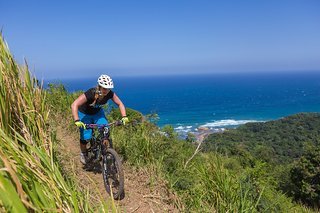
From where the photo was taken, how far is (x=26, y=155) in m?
1.78

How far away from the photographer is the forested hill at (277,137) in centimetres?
4403

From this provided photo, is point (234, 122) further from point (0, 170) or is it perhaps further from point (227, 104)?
point (0, 170)

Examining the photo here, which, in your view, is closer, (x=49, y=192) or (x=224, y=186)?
(x=49, y=192)

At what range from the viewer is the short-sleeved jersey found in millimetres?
4891

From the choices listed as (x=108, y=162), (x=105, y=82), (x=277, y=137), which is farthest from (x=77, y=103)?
(x=277, y=137)

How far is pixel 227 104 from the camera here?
13588cm

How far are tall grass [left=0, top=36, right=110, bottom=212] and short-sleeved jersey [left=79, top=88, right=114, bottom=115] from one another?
1524 millimetres

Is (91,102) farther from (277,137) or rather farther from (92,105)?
(277,137)

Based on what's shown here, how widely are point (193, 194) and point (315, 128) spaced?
213ft

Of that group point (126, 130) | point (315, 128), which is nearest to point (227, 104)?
point (315, 128)

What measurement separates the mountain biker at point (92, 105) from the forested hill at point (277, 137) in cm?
2997

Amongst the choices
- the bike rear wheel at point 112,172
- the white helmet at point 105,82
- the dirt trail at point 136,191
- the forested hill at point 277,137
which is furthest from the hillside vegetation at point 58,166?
the forested hill at point 277,137

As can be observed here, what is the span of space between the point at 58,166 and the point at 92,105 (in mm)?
1911

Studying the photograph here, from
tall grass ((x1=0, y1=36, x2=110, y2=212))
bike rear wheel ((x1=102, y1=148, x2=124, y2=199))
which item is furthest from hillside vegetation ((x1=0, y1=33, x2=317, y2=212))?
bike rear wheel ((x1=102, y1=148, x2=124, y2=199))
